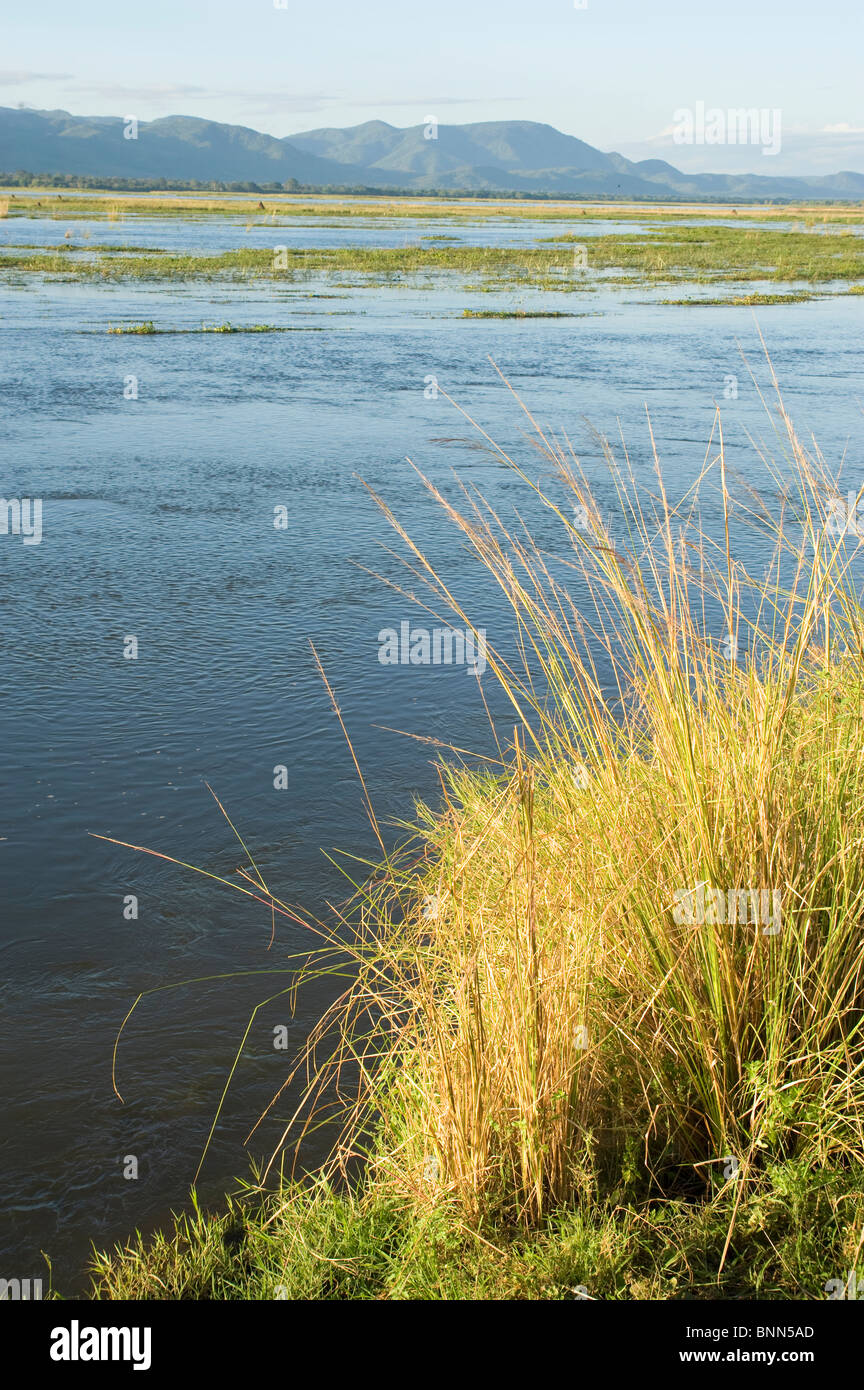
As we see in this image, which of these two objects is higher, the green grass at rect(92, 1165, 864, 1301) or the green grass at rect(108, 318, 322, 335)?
the green grass at rect(108, 318, 322, 335)

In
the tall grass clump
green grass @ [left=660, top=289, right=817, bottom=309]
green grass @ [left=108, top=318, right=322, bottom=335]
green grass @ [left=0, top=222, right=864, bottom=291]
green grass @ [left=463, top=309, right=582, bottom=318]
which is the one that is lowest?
the tall grass clump

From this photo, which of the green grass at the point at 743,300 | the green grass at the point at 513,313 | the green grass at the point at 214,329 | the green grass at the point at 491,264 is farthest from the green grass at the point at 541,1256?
the green grass at the point at 491,264

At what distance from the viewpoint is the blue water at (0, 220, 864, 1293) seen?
4.27 m

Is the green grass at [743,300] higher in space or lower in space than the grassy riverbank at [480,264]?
lower

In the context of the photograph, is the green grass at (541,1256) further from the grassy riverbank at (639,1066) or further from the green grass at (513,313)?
the green grass at (513,313)

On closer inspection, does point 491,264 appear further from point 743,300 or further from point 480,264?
point 743,300

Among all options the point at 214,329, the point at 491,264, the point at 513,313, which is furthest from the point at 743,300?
the point at 214,329

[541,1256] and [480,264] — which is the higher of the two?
[480,264]

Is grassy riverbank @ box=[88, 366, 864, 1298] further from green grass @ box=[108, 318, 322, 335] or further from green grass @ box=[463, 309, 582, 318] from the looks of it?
green grass @ box=[463, 309, 582, 318]

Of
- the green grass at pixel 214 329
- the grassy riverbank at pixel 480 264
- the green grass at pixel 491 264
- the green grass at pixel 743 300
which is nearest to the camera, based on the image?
the green grass at pixel 214 329

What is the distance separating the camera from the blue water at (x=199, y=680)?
14.0ft

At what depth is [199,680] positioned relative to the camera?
310 inches

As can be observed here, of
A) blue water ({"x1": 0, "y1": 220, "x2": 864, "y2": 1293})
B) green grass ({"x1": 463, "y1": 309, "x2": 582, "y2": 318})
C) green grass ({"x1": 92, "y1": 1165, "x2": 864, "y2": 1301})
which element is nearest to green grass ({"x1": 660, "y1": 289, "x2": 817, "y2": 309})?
green grass ({"x1": 463, "y1": 309, "x2": 582, "y2": 318})

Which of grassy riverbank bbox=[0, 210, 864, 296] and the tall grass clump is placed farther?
grassy riverbank bbox=[0, 210, 864, 296]
